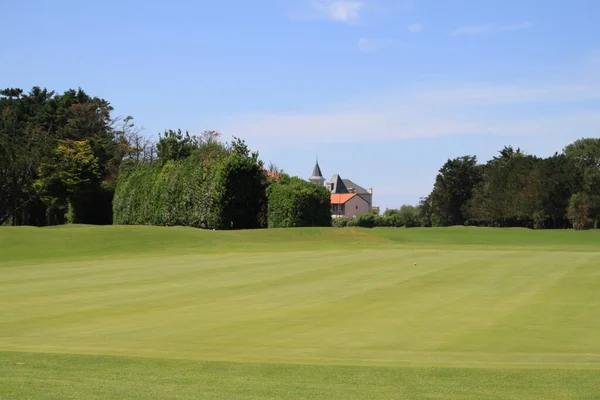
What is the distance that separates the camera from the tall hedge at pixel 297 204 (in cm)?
4662

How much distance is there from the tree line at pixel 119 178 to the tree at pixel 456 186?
79.3ft

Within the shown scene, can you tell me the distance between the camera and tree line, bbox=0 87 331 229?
1895 inches

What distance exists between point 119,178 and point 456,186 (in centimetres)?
5081

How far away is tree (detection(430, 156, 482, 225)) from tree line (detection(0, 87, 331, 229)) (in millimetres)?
24163

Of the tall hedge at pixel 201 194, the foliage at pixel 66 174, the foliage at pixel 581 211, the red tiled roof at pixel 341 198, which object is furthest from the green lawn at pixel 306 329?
the red tiled roof at pixel 341 198

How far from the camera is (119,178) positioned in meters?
59.5

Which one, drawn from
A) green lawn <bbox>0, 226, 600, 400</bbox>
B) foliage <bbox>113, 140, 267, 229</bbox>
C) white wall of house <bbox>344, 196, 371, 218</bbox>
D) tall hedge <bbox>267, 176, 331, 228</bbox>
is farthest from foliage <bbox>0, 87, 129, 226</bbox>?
white wall of house <bbox>344, 196, 371, 218</bbox>

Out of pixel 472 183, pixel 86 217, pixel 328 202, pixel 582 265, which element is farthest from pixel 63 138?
pixel 582 265

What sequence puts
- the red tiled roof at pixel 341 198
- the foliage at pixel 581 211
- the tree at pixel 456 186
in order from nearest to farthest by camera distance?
1. the foliage at pixel 581 211
2. the tree at pixel 456 186
3. the red tiled roof at pixel 341 198

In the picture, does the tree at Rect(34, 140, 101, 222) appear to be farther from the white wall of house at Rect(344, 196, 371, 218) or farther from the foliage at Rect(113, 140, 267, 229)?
the white wall of house at Rect(344, 196, 371, 218)

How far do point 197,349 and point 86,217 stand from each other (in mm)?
56156

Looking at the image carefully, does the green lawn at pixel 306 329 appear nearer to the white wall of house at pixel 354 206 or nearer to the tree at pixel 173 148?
the tree at pixel 173 148

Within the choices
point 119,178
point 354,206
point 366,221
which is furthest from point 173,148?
point 354,206

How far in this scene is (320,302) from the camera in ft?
50.7
